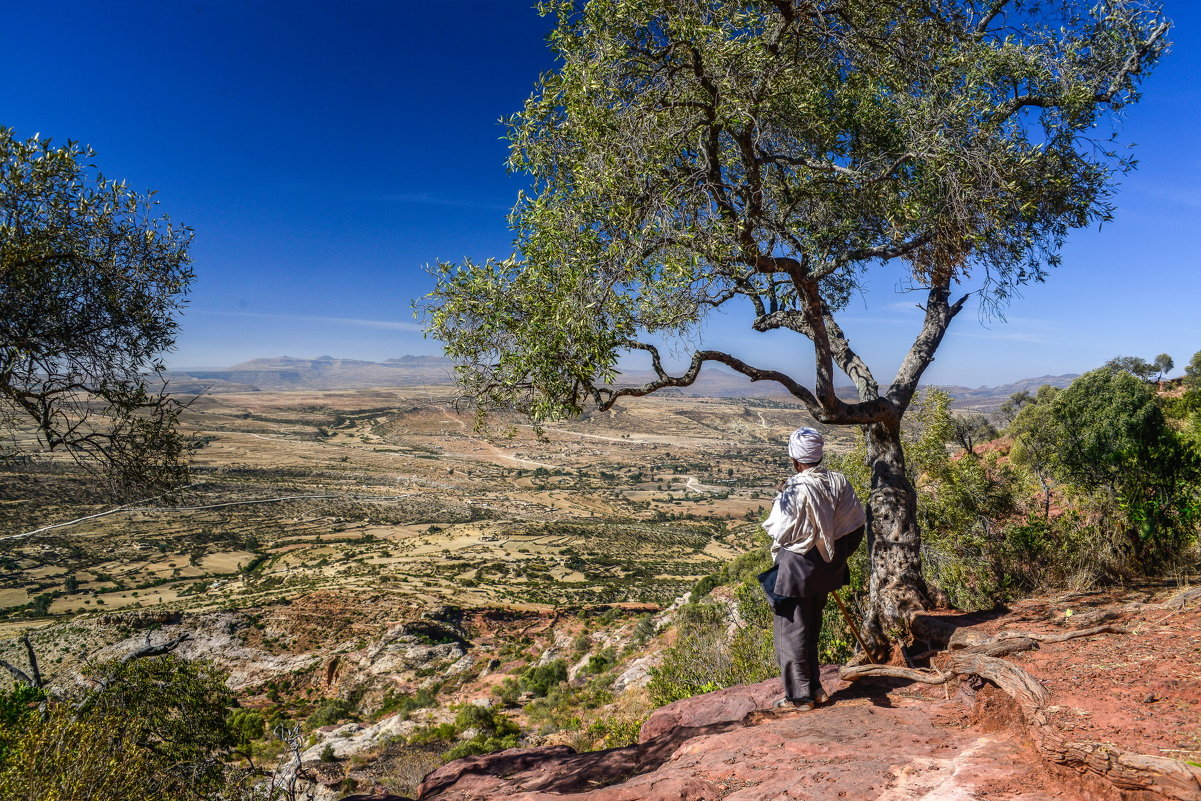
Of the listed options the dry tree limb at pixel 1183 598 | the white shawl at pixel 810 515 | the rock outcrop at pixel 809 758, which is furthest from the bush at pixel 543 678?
the dry tree limb at pixel 1183 598

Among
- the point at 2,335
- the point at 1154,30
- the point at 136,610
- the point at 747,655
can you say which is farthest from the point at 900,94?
the point at 136,610

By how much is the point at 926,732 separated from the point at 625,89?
20.7 ft

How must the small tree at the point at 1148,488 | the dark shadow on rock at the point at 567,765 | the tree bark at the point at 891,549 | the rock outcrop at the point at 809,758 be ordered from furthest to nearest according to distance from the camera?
the small tree at the point at 1148,488 → the tree bark at the point at 891,549 → the dark shadow on rock at the point at 567,765 → the rock outcrop at the point at 809,758

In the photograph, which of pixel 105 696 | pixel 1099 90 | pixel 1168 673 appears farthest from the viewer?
pixel 105 696

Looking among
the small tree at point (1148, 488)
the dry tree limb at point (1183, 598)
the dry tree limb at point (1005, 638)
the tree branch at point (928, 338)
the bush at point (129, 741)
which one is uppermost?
the tree branch at point (928, 338)

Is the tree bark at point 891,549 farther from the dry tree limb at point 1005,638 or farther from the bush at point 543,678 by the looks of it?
the bush at point 543,678

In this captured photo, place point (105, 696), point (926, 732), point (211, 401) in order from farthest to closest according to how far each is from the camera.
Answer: point (211, 401) < point (105, 696) < point (926, 732)

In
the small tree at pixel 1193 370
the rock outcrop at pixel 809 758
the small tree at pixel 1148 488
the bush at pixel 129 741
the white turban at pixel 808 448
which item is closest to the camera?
the rock outcrop at pixel 809 758

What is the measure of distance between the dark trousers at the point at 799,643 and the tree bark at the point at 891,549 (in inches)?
61.9

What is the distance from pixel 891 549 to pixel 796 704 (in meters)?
2.25

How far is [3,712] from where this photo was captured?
10.2m

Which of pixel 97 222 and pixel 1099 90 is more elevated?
pixel 1099 90

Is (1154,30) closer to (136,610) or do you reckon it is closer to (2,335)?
(2,335)

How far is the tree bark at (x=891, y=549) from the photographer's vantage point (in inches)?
233
